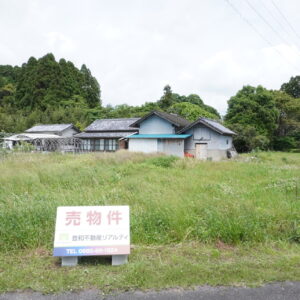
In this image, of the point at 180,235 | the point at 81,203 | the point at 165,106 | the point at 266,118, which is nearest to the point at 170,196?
the point at 180,235

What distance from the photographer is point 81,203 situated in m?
4.52

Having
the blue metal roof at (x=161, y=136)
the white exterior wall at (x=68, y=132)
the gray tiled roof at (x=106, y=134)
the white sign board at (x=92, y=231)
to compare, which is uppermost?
the white exterior wall at (x=68, y=132)

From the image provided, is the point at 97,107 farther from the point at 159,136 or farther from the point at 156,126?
the point at 159,136

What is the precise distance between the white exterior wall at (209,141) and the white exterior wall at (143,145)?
9.40 feet

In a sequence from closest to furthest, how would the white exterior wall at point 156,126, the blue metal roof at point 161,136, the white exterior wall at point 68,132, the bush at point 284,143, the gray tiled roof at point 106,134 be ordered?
the blue metal roof at point 161,136 → the white exterior wall at point 156,126 → the gray tiled roof at point 106,134 → the white exterior wall at point 68,132 → the bush at point 284,143

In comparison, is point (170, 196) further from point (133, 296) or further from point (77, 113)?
point (77, 113)

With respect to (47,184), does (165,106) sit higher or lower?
higher

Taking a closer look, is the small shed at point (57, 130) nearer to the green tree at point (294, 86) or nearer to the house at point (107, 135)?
the house at point (107, 135)

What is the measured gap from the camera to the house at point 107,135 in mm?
25625

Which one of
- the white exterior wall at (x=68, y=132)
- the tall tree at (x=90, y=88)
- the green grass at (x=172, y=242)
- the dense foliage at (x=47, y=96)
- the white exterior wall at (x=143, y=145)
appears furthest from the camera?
the tall tree at (x=90, y=88)

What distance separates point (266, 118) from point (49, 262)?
31.5 m

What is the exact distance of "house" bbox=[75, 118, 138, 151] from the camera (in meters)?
25.6

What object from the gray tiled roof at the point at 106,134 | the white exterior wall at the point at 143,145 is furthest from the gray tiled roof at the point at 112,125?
the white exterior wall at the point at 143,145

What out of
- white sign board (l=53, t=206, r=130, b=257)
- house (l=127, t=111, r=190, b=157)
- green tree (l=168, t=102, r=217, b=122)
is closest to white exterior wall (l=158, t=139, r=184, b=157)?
house (l=127, t=111, r=190, b=157)
